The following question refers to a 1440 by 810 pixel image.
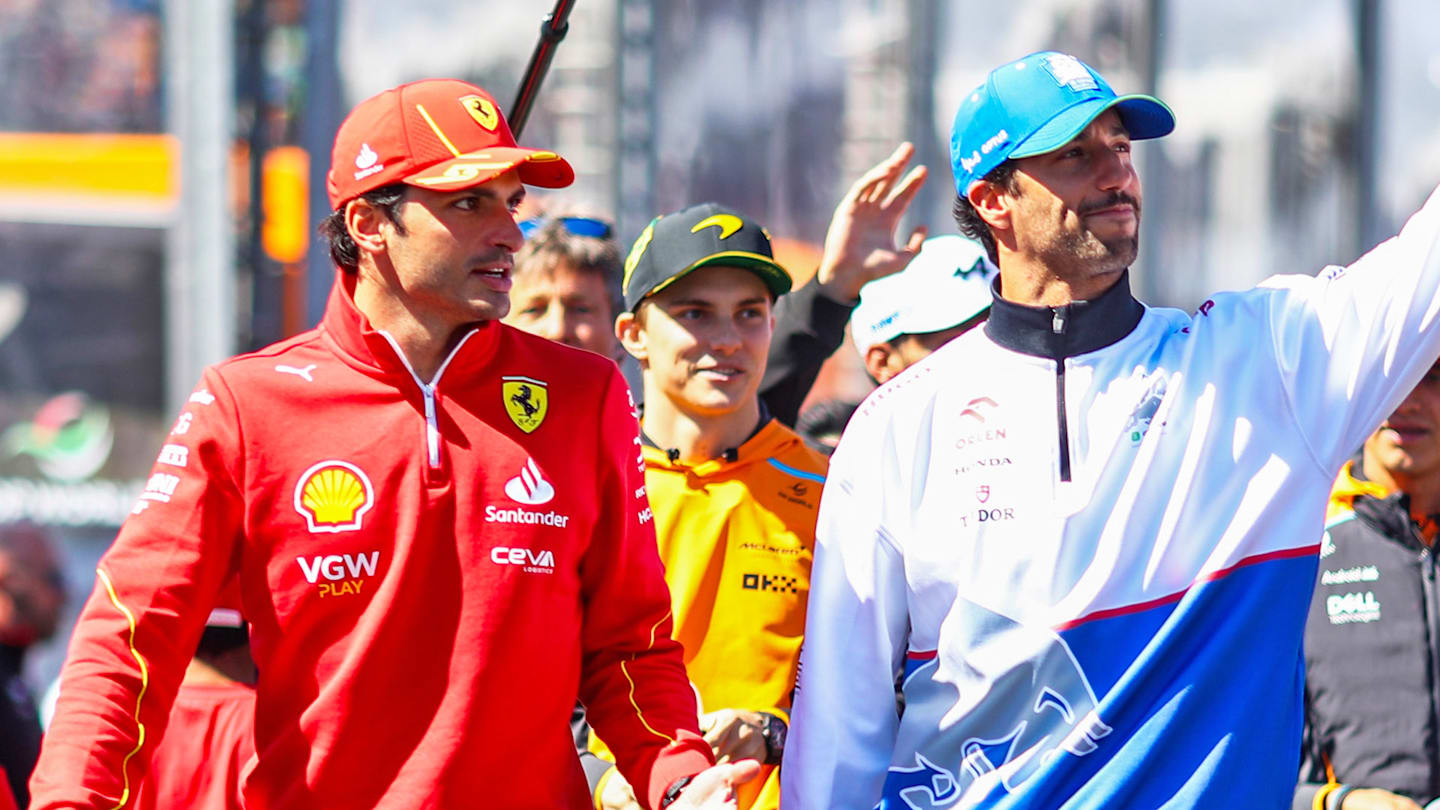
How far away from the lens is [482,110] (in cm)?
274

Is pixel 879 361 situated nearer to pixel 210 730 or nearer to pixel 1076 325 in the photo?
pixel 1076 325

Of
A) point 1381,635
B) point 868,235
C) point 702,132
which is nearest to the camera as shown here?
point 1381,635

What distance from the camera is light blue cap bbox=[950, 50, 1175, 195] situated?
2674 millimetres

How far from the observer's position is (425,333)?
2670mm

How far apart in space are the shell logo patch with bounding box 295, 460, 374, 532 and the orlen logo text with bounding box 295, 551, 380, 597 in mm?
40

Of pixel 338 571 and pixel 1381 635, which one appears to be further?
pixel 1381 635

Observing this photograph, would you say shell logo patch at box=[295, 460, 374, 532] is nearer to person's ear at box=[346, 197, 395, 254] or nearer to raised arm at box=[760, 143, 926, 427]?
person's ear at box=[346, 197, 395, 254]

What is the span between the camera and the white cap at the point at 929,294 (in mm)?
3930

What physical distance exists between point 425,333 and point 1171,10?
7.13 metres

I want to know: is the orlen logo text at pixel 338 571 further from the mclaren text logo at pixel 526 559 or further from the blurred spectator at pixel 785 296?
the blurred spectator at pixel 785 296

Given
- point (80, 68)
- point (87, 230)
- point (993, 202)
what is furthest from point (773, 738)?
point (80, 68)

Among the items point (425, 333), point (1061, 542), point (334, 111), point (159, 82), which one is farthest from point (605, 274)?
point (159, 82)

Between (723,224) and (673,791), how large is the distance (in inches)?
51.6

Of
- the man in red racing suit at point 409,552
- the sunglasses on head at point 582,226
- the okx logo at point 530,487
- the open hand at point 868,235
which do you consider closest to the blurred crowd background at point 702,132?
the sunglasses on head at point 582,226
